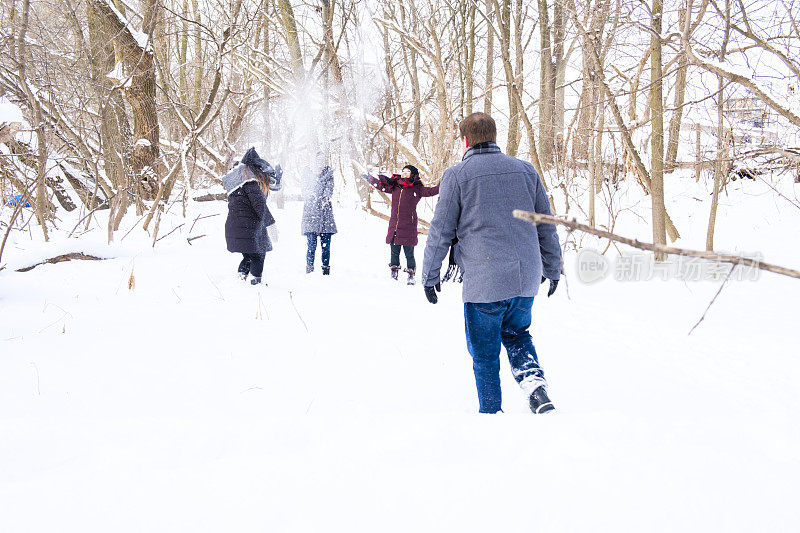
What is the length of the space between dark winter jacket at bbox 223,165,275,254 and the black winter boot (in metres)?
3.68

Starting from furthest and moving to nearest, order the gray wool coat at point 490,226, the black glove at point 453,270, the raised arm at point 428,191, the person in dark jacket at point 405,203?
the person in dark jacket at point 405,203 < the raised arm at point 428,191 < the black glove at point 453,270 < the gray wool coat at point 490,226

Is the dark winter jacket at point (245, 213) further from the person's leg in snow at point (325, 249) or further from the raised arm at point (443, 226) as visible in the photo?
the raised arm at point (443, 226)

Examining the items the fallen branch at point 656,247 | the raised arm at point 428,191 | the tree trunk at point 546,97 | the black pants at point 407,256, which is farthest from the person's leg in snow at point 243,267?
the tree trunk at point 546,97

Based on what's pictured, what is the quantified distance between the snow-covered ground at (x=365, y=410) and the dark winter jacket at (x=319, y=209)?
746mm

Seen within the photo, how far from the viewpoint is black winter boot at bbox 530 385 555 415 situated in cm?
218

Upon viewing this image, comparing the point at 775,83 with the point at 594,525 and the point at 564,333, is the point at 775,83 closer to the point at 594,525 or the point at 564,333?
the point at 564,333

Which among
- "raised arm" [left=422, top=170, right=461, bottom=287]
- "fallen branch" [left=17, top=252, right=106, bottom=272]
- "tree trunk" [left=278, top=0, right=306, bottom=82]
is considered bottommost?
"fallen branch" [left=17, top=252, right=106, bottom=272]

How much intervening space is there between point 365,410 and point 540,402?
836mm

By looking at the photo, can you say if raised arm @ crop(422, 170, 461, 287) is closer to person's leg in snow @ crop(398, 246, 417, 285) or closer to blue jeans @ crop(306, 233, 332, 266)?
person's leg in snow @ crop(398, 246, 417, 285)

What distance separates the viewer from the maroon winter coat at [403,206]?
5.77 metres

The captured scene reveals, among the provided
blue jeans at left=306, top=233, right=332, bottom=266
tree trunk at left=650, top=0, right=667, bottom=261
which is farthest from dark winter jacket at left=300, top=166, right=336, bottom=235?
tree trunk at left=650, top=0, right=667, bottom=261

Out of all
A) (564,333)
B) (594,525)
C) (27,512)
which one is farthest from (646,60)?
(27,512)

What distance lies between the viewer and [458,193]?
7.32 ft

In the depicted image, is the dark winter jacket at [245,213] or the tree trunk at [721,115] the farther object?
the dark winter jacket at [245,213]
